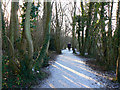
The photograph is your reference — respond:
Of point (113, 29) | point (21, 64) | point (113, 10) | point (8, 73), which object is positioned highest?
point (113, 10)

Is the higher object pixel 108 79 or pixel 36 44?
pixel 36 44

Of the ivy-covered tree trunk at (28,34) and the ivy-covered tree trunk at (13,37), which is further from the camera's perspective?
the ivy-covered tree trunk at (13,37)

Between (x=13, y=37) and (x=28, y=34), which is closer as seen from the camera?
(x=28, y=34)

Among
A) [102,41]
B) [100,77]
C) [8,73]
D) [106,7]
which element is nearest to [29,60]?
[8,73]

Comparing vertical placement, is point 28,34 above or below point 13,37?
above

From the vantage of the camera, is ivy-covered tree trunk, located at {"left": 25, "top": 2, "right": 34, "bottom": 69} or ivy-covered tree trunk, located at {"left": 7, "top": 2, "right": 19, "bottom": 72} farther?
ivy-covered tree trunk, located at {"left": 7, "top": 2, "right": 19, "bottom": 72}

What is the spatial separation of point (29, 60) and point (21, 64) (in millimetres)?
457

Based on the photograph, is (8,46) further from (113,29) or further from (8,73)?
(113,29)

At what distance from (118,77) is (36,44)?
815 cm

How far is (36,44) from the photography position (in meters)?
12.0

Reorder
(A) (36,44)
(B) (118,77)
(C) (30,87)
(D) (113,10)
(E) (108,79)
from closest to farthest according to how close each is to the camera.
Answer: (C) (30,87) → (B) (118,77) → (E) (108,79) → (D) (113,10) → (A) (36,44)

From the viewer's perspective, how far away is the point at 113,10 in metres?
8.67

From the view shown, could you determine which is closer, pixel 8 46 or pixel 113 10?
pixel 8 46

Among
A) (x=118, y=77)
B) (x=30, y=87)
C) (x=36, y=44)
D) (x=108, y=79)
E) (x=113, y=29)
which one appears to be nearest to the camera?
(x=30, y=87)
